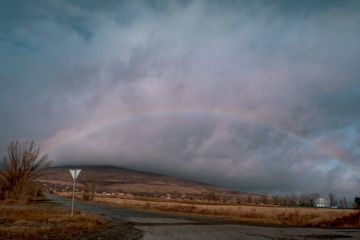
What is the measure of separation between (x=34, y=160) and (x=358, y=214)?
36.3 m

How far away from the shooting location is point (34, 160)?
4938 centimetres

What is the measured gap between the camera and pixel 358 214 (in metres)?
41.7

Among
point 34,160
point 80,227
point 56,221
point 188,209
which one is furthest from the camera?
point 188,209

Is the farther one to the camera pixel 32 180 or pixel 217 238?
pixel 32 180

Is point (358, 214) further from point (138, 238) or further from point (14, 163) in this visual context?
point (14, 163)

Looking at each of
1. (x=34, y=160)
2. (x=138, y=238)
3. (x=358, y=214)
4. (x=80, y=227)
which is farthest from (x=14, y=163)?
(x=358, y=214)

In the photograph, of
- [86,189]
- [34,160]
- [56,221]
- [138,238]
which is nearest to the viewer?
[138,238]

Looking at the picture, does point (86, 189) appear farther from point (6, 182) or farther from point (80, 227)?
point (80, 227)

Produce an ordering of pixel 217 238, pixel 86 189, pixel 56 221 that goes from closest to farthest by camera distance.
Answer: pixel 217 238 < pixel 56 221 < pixel 86 189

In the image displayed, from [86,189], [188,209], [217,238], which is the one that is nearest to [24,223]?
[217,238]

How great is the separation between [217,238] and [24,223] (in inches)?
→ 458

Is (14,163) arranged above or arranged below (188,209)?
above

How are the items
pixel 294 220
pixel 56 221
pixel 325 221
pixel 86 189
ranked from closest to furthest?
pixel 56 221, pixel 325 221, pixel 294 220, pixel 86 189

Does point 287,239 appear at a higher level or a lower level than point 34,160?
lower
